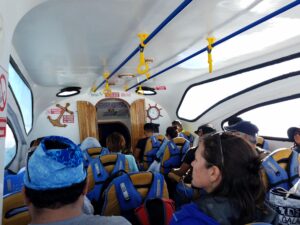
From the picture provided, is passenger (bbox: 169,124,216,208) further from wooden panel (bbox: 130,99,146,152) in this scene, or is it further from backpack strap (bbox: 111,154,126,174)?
wooden panel (bbox: 130,99,146,152)

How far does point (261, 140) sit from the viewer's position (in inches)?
178

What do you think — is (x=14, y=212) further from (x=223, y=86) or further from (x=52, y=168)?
(x=223, y=86)

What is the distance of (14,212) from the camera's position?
4.91ft

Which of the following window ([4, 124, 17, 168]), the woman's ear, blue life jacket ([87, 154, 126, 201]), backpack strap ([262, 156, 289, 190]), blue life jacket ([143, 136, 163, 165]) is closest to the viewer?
the woman's ear

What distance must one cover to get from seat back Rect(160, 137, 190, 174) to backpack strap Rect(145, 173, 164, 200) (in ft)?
6.43

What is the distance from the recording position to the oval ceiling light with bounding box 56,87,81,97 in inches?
246

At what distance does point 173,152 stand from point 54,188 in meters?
3.33

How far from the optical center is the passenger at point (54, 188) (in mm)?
833

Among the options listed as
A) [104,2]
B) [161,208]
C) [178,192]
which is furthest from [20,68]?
[161,208]

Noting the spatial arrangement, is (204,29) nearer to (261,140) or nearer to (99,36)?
(99,36)

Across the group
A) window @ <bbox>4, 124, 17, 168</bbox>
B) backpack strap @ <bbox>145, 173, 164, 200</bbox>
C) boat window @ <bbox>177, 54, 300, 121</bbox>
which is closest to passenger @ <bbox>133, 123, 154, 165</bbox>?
boat window @ <bbox>177, 54, 300, 121</bbox>

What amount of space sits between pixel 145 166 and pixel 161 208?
3.57m

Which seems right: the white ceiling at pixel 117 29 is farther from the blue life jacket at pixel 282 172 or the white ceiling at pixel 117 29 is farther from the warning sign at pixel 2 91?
the blue life jacket at pixel 282 172

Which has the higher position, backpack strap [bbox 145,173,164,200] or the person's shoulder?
the person's shoulder
